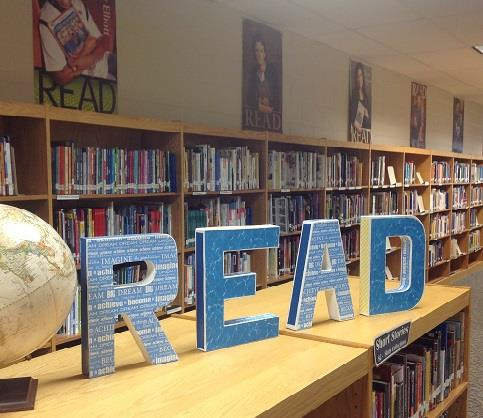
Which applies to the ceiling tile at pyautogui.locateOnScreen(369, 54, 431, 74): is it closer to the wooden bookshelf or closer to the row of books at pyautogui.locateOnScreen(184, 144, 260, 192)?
the wooden bookshelf

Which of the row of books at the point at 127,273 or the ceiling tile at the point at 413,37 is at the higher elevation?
the ceiling tile at the point at 413,37

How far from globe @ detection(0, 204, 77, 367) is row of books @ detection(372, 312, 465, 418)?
110 centimetres

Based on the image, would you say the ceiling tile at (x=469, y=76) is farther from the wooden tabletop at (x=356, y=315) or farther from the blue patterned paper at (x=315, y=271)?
the blue patterned paper at (x=315, y=271)

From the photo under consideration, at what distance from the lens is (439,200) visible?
7191 mm

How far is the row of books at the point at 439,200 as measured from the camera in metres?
6.96

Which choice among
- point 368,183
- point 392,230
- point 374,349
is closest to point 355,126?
point 368,183

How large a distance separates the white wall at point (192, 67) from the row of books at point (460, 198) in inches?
112

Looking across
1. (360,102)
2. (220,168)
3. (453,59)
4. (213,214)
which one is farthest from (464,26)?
(213,214)

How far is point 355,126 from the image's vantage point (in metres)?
5.88

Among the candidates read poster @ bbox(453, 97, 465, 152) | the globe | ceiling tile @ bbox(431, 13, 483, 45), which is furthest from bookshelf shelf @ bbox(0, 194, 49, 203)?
read poster @ bbox(453, 97, 465, 152)

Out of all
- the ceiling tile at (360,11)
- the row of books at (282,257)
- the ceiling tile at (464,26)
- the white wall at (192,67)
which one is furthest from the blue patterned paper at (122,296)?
the ceiling tile at (464,26)

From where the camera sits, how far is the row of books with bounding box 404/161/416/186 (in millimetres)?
6385

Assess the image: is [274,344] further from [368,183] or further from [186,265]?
[368,183]

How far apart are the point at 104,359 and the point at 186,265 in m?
2.35
